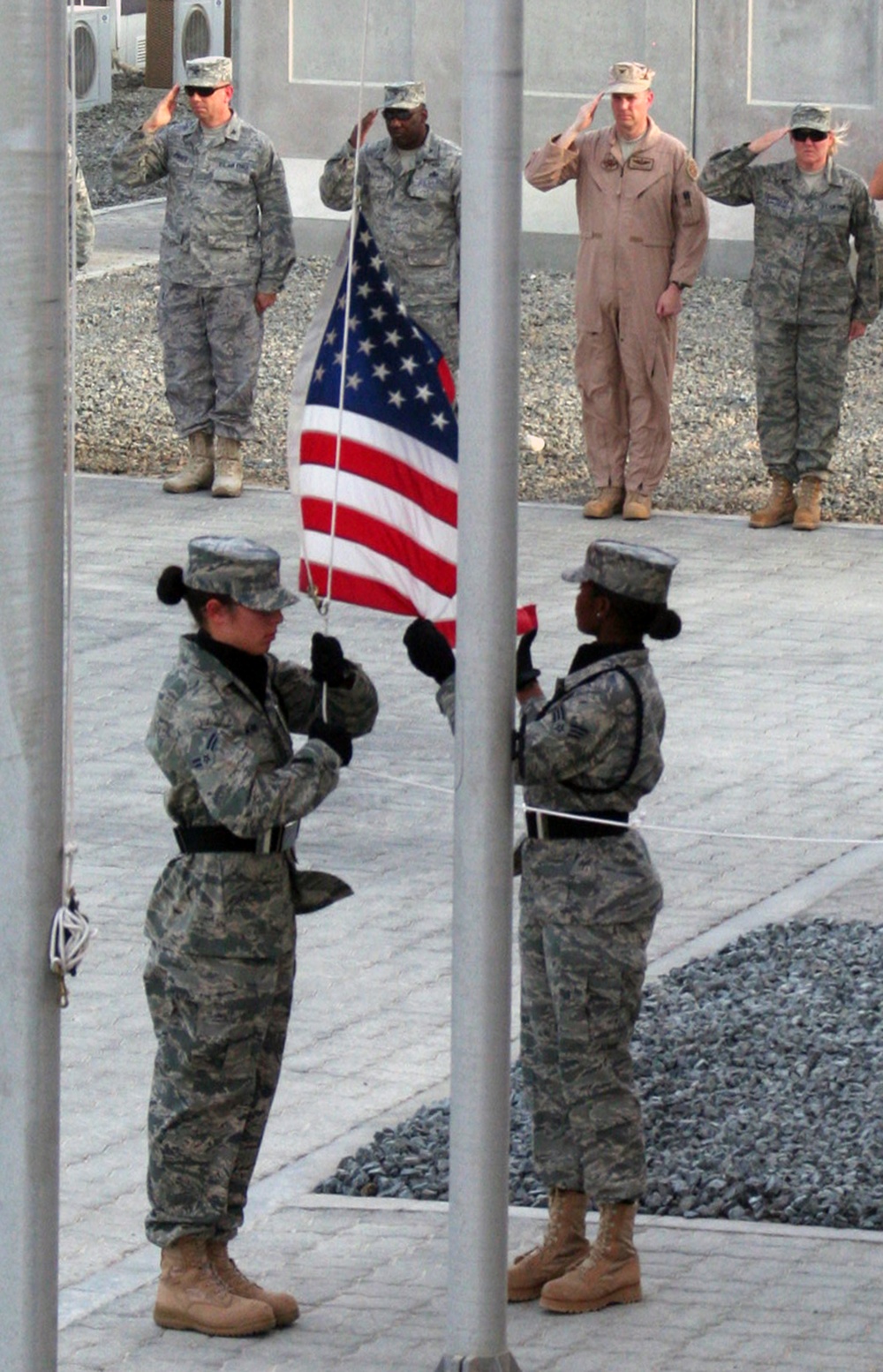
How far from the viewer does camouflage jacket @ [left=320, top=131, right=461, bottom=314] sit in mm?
14789

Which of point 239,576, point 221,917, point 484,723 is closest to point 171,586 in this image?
point 239,576

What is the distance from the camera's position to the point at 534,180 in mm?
14727

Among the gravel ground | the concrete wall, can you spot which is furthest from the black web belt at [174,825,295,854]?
the concrete wall

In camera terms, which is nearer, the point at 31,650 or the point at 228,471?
the point at 31,650

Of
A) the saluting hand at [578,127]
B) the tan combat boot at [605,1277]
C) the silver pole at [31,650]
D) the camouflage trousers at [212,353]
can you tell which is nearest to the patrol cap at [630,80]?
the saluting hand at [578,127]

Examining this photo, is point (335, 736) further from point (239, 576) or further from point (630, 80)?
point (630, 80)

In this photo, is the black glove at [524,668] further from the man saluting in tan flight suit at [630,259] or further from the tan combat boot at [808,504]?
the tan combat boot at [808,504]

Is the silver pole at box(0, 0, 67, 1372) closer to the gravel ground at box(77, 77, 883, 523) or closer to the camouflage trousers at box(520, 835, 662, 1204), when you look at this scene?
the camouflage trousers at box(520, 835, 662, 1204)

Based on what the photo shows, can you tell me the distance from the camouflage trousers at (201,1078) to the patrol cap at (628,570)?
1135 mm

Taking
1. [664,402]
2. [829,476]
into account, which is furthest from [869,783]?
[829,476]

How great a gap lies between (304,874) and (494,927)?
791 millimetres

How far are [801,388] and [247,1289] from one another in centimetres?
927

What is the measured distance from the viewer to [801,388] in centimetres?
1487

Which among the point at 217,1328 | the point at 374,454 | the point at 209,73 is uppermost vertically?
the point at 209,73
